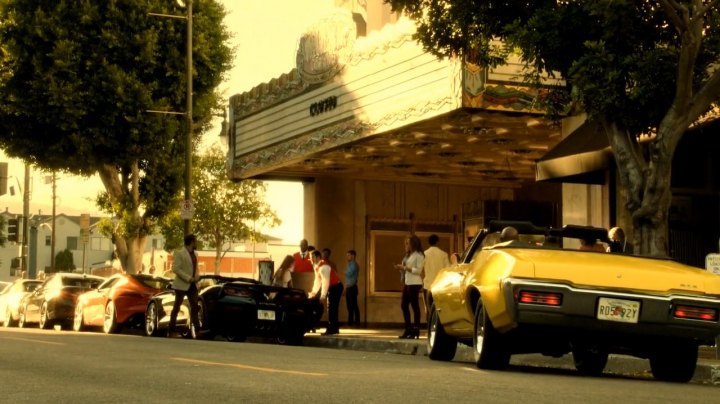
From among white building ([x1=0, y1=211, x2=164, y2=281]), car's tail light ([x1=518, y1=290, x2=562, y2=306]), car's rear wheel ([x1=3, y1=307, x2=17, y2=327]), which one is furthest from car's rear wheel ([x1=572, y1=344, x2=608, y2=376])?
→ white building ([x1=0, y1=211, x2=164, y2=281])

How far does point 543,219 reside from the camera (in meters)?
31.1

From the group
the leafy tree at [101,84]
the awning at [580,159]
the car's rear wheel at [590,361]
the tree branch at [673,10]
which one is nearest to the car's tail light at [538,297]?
the car's rear wheel at [590,361]

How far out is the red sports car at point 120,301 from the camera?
85.1 ft

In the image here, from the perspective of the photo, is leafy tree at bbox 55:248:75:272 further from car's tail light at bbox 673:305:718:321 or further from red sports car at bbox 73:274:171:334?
car's tail light at bbox 673:305:718:321

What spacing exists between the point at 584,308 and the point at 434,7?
282 inches

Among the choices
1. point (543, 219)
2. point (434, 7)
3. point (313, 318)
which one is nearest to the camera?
point (434, 7)

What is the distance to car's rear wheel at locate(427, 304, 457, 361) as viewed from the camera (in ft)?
48.7

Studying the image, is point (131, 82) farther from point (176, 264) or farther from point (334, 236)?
point (176, 264)

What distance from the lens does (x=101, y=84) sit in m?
38.0

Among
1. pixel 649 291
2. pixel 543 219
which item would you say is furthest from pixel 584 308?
pixel 543 219

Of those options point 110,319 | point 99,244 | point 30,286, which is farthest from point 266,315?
point 99,244

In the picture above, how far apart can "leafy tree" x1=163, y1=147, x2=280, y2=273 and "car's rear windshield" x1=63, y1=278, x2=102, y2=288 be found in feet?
128

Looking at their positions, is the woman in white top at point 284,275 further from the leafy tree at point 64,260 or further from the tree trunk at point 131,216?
the leafy tree at point 64,260

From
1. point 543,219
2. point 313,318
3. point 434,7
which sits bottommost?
point 313,318
